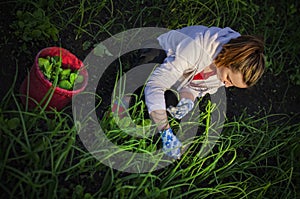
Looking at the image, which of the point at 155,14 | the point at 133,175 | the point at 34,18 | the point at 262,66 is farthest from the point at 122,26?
the point at 133,175

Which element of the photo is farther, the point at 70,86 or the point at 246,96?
the point at 246,96

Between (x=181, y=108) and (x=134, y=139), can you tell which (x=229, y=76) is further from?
(x=134, y=139)

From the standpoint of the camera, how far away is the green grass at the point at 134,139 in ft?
5.32

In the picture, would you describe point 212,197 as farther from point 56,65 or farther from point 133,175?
point 56,65

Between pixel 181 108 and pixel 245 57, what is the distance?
0.43 m

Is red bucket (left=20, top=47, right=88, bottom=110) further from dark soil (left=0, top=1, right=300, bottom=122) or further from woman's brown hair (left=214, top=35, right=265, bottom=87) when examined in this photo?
woman's brown hair (left=214, top=35, right=265, bottom=87)

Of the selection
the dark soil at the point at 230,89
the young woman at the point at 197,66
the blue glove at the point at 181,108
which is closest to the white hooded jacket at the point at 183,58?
the young woman at the point at 197,66

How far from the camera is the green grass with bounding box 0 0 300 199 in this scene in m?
1.62

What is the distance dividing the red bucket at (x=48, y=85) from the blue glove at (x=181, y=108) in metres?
0.52

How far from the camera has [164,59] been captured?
2234mm

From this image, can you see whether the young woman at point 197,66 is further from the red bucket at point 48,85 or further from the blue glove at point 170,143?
the red bucket at point 48,85

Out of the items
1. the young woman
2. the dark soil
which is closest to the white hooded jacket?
the young woman

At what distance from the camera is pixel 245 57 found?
76.4 inches

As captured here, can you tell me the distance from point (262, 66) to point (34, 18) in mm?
1105
